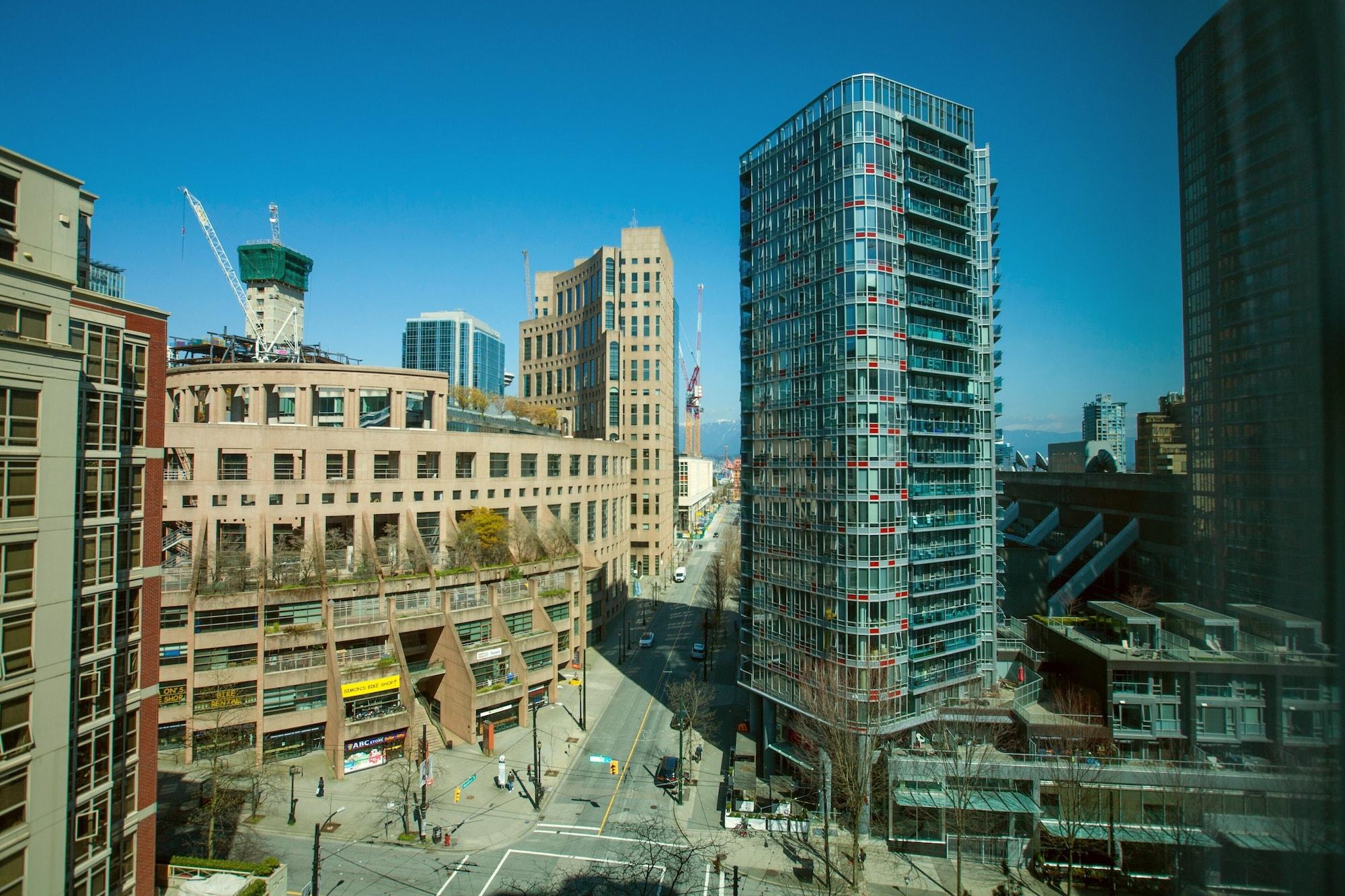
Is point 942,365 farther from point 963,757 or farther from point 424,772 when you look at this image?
point 424,772

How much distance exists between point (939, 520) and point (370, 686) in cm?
2315

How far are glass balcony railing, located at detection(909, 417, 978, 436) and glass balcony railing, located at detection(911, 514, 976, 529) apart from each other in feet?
10.4

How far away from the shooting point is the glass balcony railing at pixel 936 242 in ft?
81.6

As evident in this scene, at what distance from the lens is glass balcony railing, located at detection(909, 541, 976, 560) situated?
79.7 feet

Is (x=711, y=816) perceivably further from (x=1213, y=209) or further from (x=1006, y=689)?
(x=1213, y=209)

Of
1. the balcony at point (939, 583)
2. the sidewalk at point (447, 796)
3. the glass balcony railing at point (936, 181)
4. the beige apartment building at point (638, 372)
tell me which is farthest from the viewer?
the beige apartment building at point (638, 372)

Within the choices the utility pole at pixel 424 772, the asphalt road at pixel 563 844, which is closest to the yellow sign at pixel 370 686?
the utility pole at pixel 424 772

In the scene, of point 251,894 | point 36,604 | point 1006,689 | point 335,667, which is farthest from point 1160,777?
point 335,667

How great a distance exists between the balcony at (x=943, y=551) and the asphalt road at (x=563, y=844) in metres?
11.8

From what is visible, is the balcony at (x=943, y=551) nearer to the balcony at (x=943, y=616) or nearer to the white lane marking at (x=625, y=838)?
the balcony at (x=943, y=616)

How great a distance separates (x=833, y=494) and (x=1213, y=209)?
72.3ft

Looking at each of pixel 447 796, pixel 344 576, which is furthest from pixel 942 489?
pixel 344 576

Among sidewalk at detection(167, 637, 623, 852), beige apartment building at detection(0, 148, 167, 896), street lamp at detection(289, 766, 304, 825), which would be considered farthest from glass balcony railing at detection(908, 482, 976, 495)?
street lamp at detection(289, 766, 304, 825)

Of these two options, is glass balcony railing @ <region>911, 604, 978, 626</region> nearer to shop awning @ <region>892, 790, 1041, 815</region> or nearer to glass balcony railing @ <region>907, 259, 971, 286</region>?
shop awning @ <region>892, 790, 1041, 815</region>
